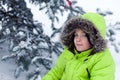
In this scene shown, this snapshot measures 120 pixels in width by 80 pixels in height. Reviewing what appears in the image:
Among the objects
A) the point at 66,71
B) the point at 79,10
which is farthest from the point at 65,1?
the point at 66,71

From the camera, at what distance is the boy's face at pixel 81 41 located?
4016 millimetres

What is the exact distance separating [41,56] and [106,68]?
177cm

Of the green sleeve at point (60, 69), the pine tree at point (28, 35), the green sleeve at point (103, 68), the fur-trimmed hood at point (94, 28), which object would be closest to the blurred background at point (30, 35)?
the pine tree at point (28, 35)

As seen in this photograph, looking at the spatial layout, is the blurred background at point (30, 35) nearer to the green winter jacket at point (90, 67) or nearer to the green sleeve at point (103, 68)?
the green winter jacket at point (90, 67)

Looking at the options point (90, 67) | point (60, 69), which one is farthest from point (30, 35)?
point (90, 67)

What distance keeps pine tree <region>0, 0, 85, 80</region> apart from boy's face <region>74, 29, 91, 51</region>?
4.39 feet

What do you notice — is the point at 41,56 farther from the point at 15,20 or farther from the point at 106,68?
the point at 106,68

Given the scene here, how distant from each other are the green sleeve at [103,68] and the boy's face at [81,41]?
7.1 inches

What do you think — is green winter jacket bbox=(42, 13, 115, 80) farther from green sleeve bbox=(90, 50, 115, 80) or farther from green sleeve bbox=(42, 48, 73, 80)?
green sleeve bbox=(42, 48, 73, 80)

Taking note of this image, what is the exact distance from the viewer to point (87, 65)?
396cm

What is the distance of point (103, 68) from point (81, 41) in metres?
0.37

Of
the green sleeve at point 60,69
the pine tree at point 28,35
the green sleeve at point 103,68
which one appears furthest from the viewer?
the pine tree at point 28,35

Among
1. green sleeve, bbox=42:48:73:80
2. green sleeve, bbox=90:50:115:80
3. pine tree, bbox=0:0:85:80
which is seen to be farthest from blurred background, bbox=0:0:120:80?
green sleeve, bbox=90:50:115:80

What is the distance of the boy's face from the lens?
4.02 metres
